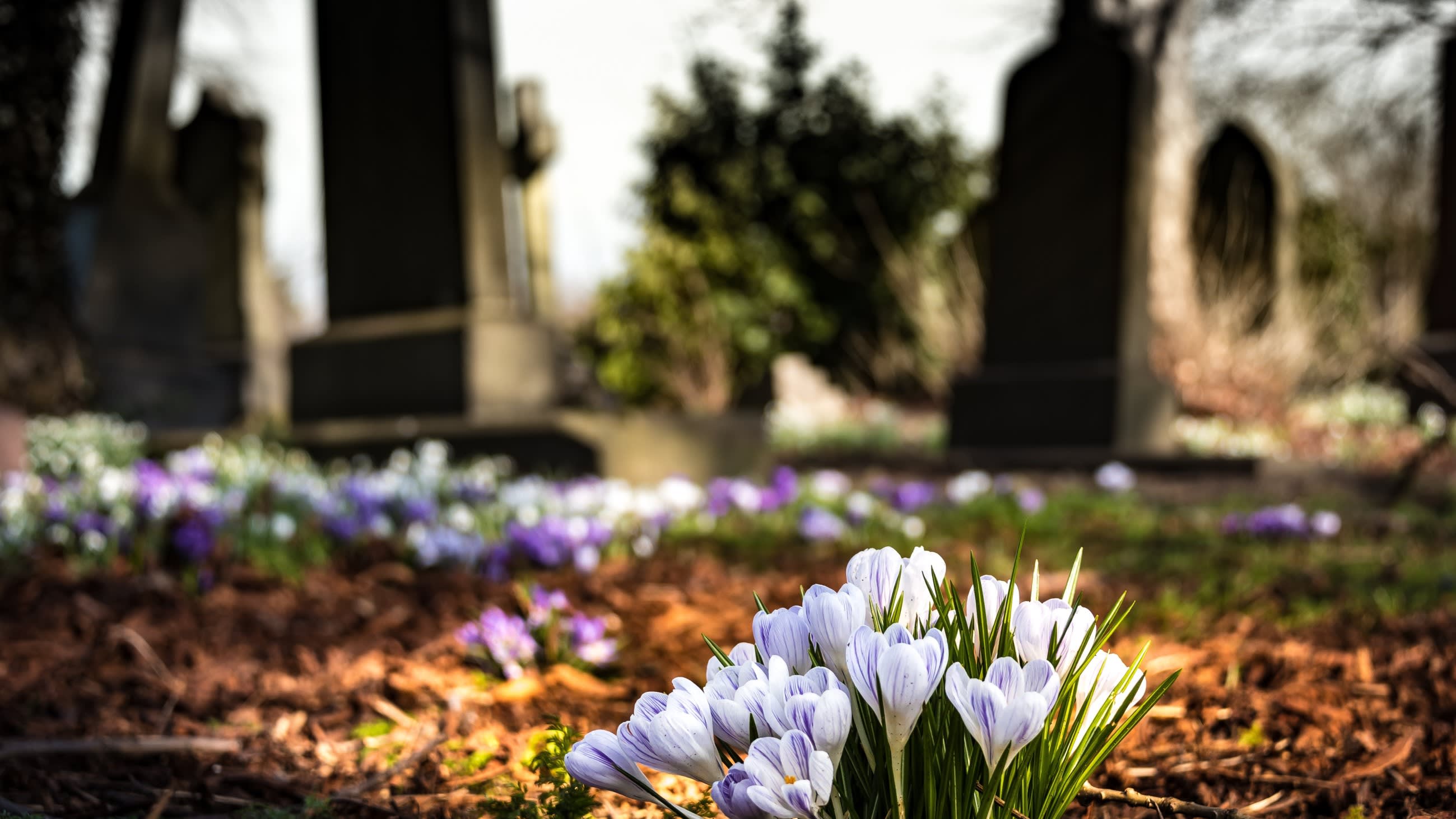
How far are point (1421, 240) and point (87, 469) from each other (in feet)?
70.8

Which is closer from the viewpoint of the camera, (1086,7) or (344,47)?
(344,47)

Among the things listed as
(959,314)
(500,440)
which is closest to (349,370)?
(500,440)

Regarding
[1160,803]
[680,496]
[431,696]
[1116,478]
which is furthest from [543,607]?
[1116,478]

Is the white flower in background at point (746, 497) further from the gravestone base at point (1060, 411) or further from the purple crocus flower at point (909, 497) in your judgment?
the gravestone base at point (1060, 411)

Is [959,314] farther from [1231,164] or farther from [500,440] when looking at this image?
[500,440]

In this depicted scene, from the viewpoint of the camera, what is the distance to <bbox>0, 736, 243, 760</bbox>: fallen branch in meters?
1.71

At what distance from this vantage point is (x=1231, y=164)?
13.3 m

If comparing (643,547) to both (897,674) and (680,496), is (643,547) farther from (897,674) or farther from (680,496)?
(897,674)

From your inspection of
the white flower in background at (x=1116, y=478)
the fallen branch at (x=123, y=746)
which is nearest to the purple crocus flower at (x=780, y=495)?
the white flower in background at (x=1116, y=478)

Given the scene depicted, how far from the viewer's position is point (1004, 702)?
3.34ft

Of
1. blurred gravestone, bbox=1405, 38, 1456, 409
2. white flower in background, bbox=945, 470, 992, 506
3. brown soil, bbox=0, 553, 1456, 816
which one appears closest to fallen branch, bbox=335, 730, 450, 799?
brown soil, bbox=0, 553, 1456, 816

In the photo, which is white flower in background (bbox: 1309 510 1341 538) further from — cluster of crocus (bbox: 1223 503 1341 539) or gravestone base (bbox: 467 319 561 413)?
gravestone base (bbox: 467 319 561 413)

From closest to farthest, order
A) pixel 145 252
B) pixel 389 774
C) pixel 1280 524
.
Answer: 1. pixel 389 774
2. pixel 1280 524
3. pixel 145 252

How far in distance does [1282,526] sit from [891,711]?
3875 mm
